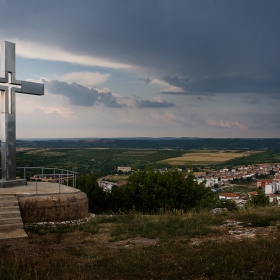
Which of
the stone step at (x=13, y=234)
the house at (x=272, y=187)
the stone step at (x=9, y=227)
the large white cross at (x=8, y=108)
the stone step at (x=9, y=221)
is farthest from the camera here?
the house at (x=272, y=187)

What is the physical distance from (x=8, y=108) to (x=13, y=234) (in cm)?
615

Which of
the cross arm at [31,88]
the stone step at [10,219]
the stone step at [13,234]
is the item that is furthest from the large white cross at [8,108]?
the stone step at [13,234]

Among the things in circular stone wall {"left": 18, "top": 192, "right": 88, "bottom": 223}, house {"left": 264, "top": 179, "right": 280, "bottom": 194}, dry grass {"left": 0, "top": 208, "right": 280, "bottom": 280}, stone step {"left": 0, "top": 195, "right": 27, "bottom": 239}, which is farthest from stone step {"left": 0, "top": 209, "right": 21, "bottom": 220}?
house {"left": 264, "top": 179, "right": 280, "bottom": 194}

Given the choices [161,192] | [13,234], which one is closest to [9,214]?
[13,234]

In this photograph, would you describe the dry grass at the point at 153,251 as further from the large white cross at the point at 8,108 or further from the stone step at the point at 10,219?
the large white cross at the point at 8,108

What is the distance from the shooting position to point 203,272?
5688 millimetres

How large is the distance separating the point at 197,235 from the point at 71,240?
11.5ft

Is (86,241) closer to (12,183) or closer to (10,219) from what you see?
(10,219)

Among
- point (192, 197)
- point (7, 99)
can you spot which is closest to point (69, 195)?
point (7, 99)

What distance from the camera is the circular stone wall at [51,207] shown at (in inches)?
456

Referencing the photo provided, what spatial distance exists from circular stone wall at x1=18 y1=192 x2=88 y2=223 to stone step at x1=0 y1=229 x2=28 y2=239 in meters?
1.40

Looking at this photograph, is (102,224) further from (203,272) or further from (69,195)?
(203,272)

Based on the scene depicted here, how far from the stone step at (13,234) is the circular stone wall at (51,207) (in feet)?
4.61

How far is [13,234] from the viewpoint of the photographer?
32.1 feet
